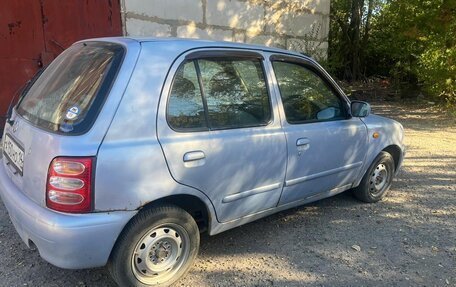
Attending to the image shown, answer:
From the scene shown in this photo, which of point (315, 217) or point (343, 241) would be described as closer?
point (343, 241)

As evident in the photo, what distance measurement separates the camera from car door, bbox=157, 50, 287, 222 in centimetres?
295

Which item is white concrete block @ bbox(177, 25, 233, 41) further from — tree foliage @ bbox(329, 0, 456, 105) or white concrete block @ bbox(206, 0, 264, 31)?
tree foliage @ bbox(329, 0, 456, 105)

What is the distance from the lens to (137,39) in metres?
3.04

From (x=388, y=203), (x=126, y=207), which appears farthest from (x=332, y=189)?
(x=126, y=207)

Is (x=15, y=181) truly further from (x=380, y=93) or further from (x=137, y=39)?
(x=380, y=93)

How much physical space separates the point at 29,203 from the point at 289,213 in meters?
2.54

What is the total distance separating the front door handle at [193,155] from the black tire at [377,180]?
7.40ft

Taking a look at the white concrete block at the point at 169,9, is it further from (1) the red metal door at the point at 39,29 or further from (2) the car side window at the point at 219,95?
(2) the car side window at the point at 219,95

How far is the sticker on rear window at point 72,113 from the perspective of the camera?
2.69 meters

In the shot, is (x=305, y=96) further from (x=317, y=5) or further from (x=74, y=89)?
(x=317, y=5)

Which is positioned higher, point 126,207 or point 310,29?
point 310,29

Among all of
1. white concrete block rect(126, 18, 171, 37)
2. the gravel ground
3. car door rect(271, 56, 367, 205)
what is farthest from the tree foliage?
car door rect(271, 56, 367, 205)

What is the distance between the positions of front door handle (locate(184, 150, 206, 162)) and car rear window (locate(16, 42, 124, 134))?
0.66 m

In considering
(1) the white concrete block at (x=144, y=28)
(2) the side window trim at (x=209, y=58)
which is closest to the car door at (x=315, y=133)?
(2) the side window trim at (x=209, y=58)
